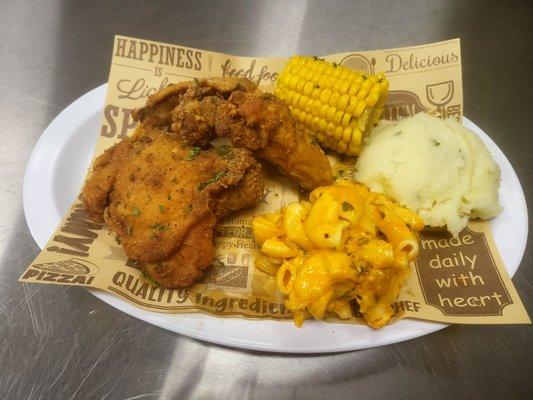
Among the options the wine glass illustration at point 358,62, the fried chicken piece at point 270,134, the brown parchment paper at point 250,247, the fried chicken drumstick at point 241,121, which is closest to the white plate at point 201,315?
the brown parchment paper at point 250,247

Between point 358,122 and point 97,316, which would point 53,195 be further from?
point 358,122

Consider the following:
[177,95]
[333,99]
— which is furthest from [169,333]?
[333,99]

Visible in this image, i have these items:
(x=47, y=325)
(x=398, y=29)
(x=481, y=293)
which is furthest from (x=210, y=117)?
(x=398, y=29)

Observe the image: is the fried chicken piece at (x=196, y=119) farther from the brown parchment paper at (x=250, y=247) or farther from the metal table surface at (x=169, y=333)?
the metal table surface at (x=169, y=333)

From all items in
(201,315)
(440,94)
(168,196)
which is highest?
(440,94)

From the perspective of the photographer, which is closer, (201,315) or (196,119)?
(201,315)

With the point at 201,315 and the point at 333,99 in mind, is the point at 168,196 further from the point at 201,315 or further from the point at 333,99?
the point at 333,99
